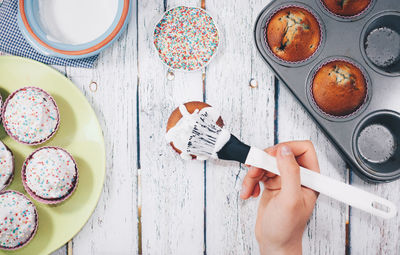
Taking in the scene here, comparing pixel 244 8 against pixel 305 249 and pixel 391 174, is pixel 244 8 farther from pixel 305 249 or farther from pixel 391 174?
pixel 305 249

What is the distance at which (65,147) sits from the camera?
1.13 metres

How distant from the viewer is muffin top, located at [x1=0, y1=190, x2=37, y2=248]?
1.02 m

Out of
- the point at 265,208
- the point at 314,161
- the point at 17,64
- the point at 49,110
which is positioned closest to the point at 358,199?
the point at 314,161

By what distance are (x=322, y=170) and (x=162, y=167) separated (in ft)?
1.85

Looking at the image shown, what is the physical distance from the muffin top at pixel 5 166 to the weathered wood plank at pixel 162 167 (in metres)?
0.41

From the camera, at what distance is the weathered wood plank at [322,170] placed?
3.94 feet

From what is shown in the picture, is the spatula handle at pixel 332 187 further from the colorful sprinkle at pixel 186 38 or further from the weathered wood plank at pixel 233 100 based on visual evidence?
the colorful sprinkle at pixel 186 38

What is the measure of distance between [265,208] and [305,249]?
0.93ft

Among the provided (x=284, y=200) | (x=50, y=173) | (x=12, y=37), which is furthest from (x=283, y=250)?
(x=12, y=37)

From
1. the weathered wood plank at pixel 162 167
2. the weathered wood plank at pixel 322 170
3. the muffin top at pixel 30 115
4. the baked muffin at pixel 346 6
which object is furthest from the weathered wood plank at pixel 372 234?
the muffin top at pixel 30 115

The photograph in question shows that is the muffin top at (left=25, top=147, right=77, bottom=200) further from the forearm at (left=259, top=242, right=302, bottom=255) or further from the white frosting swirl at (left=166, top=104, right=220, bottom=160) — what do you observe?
the forearm at (left=259, top=242, right=302, bottom=255)

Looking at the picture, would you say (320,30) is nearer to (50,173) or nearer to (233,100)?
(233,100)

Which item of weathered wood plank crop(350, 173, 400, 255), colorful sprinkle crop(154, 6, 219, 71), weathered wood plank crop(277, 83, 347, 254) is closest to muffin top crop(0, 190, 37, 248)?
colorful sprinkle crop(154, 6, 219, 71)

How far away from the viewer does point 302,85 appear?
1.09 m
